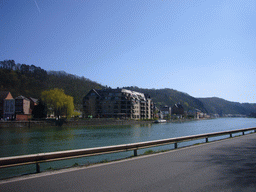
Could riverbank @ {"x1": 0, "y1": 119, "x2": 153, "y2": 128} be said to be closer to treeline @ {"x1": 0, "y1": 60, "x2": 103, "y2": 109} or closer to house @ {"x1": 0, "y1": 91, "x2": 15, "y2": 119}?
house @ {"x1": 0, "y1": 91, "x2": 15, "y2": 119}

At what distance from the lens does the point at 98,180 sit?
6969 millimetres

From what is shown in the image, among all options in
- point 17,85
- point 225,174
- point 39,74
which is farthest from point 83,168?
point 39,74

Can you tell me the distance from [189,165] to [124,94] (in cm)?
10554

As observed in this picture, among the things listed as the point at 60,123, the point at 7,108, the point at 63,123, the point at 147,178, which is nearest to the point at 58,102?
the point at 60,123

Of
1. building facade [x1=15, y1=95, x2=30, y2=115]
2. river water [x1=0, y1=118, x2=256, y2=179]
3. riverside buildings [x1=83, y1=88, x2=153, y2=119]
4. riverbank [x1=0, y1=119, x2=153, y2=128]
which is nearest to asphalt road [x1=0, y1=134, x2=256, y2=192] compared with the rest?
river water [x1=0, y1=118, x2=256, y2=179]

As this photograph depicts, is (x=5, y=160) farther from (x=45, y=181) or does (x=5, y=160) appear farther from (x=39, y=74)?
(x=39, y=74)

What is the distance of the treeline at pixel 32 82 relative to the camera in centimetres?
13312

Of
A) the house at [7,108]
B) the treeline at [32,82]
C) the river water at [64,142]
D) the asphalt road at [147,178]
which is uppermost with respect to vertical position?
the treeline at [32,82]

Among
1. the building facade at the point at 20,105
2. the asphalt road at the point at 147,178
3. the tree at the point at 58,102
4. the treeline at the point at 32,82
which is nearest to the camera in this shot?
the asphalt road at the point at 147,178

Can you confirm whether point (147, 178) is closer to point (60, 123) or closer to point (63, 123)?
point (60, 123)

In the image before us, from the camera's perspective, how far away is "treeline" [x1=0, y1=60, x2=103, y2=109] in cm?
13312

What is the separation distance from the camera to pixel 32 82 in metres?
141

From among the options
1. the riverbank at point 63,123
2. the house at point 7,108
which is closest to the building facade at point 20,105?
the house at point 7,108

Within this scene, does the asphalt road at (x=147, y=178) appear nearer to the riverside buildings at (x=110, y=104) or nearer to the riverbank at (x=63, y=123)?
the riverbank at (x=63, y=123)
